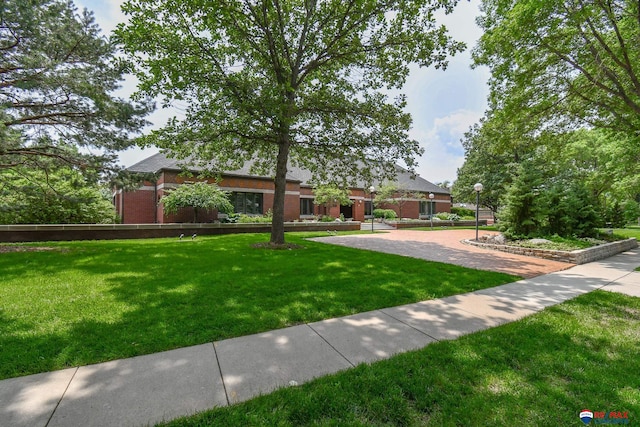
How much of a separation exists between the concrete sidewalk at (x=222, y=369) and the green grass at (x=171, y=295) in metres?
0.28

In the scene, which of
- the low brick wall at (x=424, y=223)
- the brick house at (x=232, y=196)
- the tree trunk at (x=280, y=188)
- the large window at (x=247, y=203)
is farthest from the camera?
the low brick wall at (x=424, y=223)

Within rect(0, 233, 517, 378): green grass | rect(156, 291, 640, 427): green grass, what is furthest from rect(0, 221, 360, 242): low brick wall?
rect(156, 291, 640, 427): green grass

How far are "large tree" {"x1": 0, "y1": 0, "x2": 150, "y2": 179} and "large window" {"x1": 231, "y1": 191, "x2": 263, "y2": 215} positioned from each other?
40.3 feet

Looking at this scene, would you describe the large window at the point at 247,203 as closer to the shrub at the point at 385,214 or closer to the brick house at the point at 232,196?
the brick house at the point at 232,196

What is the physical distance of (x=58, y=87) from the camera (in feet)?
31.3

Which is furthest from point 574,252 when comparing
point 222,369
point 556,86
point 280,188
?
point 222,369

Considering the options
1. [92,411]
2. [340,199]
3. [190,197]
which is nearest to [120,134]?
[190,197]

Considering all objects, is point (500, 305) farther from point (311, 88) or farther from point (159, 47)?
point (159, 47)

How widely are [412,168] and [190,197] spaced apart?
14077mm

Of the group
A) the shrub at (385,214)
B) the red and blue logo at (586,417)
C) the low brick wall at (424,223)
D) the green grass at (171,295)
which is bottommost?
the red and blue logo at (586,417)

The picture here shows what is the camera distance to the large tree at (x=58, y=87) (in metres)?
8.74

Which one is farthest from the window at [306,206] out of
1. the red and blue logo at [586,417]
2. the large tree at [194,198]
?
the red and blue logo at [586,417]

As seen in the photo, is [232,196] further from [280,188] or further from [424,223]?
[424,223]

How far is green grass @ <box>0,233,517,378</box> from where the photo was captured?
3305 mm
